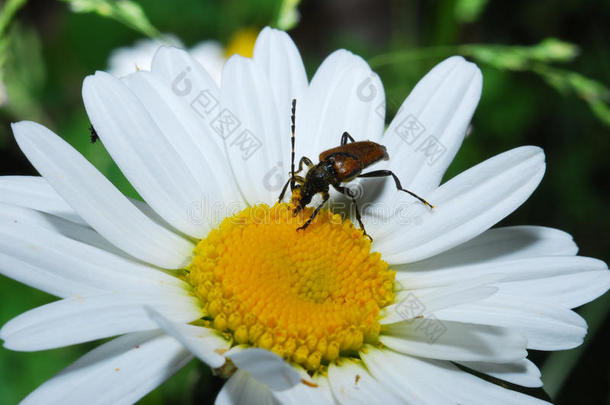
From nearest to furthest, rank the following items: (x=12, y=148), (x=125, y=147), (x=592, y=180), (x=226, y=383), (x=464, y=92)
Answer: (x=226, y=383) → (x=125, y=147) → (x=464, y=92) → (x=12, y=148) → (x=592, y=180)

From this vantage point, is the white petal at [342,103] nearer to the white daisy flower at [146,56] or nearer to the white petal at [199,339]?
the white petal at [199,339]

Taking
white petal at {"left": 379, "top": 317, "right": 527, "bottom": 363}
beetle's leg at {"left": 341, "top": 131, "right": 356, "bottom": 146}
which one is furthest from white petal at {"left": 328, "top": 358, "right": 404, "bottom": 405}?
beetle's leg at {"left": 341, "top": 131, "right": 356, "bottom": 146}

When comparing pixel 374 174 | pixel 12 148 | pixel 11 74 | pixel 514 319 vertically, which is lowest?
pixel 514 319

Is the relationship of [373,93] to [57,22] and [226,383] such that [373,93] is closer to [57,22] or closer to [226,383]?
[226,383]

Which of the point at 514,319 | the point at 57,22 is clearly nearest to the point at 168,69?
the point at 514,319

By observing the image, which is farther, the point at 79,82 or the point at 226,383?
the point at 79,82

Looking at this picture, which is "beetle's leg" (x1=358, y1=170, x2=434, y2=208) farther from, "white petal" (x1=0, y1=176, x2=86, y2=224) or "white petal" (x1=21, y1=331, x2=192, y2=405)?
"white petal" (x1=0, y1=176, x2=86, y2=224)
